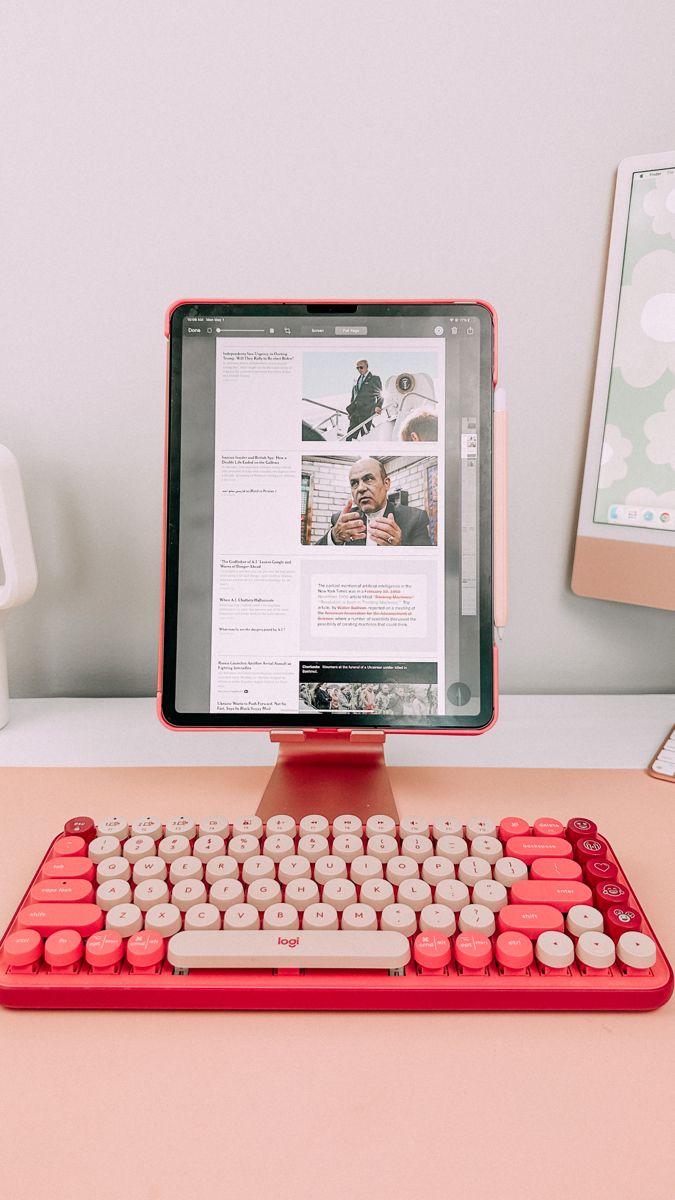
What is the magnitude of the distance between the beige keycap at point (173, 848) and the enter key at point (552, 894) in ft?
0.66

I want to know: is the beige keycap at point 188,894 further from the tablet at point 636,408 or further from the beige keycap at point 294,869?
the tablet at point 636,408

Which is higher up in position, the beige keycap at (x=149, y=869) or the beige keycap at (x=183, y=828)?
the beige keycap at (x=183, y=828)

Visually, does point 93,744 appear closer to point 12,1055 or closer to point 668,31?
point 12,1055

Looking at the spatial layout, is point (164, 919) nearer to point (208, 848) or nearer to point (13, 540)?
point (208, 848)

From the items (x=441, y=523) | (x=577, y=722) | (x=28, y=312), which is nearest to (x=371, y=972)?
(x=441, y=523)

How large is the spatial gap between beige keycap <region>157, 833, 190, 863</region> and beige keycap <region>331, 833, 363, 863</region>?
0.09 m

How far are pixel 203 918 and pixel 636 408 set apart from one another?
60 cm

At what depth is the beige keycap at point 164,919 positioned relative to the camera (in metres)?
0.45

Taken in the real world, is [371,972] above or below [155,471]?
below

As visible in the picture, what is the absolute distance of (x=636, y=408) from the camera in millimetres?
772

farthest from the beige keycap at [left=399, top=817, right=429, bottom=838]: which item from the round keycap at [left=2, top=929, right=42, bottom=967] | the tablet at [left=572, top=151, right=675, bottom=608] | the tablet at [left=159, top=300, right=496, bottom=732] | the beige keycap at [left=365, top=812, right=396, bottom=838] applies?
the tablet at [left=572, top=151, right=675, bottom=608]

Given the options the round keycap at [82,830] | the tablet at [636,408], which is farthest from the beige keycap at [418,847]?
the tablet at [636,408]

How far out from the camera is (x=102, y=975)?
0.43 metres

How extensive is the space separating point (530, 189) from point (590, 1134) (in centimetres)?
76
